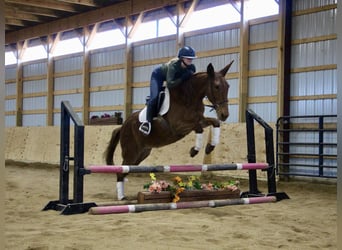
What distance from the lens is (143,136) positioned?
17.2 ft

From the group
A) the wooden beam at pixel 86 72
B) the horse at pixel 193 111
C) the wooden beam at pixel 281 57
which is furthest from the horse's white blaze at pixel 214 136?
the wooden beam at pixel 86 72

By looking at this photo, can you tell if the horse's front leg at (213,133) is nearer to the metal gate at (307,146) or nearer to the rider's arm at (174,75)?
the rider's arm at (174,75)

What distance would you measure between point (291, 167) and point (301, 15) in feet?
9.75

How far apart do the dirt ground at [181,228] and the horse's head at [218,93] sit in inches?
40.7

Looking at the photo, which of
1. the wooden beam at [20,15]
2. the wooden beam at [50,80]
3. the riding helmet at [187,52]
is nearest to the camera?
the riding helmet at [187,52]

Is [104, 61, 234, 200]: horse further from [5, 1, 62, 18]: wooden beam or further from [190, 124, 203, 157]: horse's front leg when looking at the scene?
[5, 1, 62, 18]: wooden beam

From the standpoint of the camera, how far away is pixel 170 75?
15.4ft

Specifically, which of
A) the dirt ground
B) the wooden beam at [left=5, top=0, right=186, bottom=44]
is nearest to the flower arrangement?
the dirt ground

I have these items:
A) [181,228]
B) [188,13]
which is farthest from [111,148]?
[188,13]

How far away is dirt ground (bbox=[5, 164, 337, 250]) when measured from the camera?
2963mm

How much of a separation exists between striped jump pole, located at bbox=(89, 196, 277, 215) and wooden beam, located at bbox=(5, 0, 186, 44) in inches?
260

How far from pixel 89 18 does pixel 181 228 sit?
33.7 feet

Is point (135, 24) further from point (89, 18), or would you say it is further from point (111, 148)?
point (111, 148)

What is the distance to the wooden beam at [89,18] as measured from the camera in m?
11.0
